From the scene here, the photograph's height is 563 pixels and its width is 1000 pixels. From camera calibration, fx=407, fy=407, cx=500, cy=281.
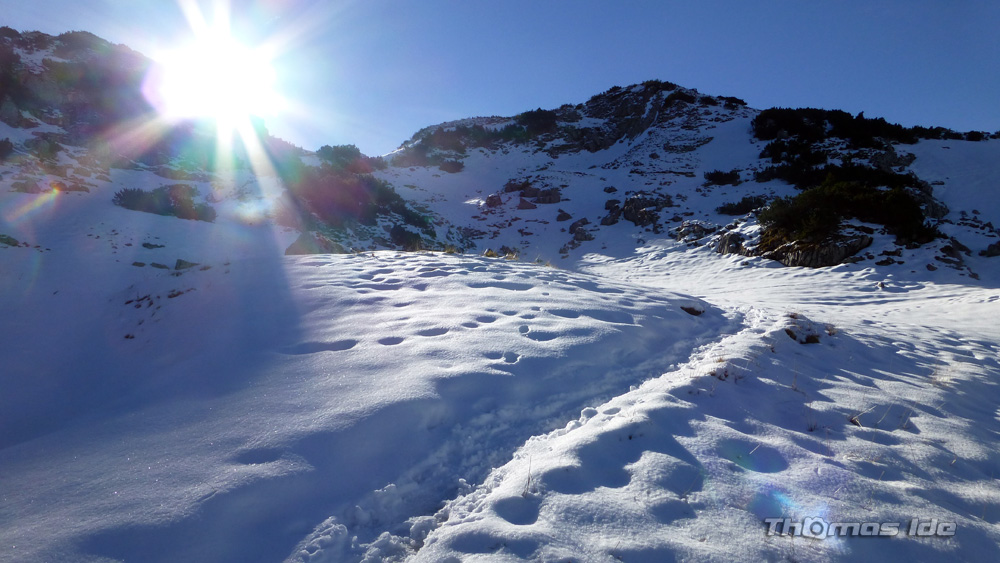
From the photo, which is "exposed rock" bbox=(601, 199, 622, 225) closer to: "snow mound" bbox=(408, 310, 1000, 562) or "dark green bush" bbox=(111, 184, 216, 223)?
Answer: "snow mound" bbox=(408, 310, 1000, 562)

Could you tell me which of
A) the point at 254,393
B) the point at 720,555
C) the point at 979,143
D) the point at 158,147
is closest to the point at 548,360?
the point at 720,555

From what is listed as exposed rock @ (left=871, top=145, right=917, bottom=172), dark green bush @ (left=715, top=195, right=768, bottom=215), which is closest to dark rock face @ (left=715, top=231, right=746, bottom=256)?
dark green bush @ (left=715, top=195, right=768, bottom=215)

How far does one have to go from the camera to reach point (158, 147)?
51.4 ft

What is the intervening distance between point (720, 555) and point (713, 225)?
15601 millimetres

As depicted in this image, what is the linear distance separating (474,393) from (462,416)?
268 millimetres

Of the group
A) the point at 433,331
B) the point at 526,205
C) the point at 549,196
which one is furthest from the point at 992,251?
the point at 526,205

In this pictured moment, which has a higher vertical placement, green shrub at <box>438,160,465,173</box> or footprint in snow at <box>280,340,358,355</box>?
green shrub at <box>438,160,465,173</box>

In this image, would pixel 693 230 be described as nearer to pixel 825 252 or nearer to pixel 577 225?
pixel 825 252

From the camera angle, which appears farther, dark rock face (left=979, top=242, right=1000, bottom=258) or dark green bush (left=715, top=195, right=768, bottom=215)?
dark green bush (left=715, top=195, right=768, bottom=215)

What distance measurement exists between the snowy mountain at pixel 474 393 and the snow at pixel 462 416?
22 mm

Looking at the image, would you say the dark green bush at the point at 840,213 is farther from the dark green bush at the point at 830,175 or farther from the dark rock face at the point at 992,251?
the dark green bush at the point at 830,175
